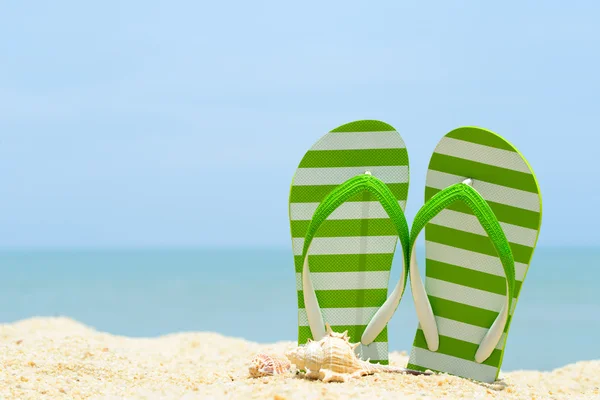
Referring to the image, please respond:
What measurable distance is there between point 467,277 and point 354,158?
1.24 m

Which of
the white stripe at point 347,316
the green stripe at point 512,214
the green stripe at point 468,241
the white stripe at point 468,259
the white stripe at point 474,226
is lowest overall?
the white stripe at point 347,316

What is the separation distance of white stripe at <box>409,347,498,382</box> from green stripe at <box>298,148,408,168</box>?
1450mm

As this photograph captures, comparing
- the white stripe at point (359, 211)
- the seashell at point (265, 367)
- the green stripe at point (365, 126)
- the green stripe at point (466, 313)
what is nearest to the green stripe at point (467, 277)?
the green stripe at point (466, 313)

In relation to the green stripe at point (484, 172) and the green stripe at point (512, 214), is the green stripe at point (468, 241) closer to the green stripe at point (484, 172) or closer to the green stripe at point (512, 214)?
the green stripe at point (512, 214)

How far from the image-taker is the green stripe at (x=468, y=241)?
539 centimetres

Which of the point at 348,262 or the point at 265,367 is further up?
the point at 348,262

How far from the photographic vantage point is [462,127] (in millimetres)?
5539

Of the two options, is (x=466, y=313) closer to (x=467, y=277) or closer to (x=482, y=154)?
(x=467, y=277)

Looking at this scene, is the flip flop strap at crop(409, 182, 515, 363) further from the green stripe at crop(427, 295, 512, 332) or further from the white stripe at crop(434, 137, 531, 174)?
the white stripe at crop(434, 137, 531, 174)

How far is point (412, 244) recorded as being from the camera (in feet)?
17.4

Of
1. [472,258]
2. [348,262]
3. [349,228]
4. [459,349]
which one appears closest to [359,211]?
[349,228]

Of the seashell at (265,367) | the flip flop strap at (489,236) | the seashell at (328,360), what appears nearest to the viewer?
the seashell at (328,360)

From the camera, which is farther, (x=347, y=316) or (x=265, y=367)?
(x=347, y=316)

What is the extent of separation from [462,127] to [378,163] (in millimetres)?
686
